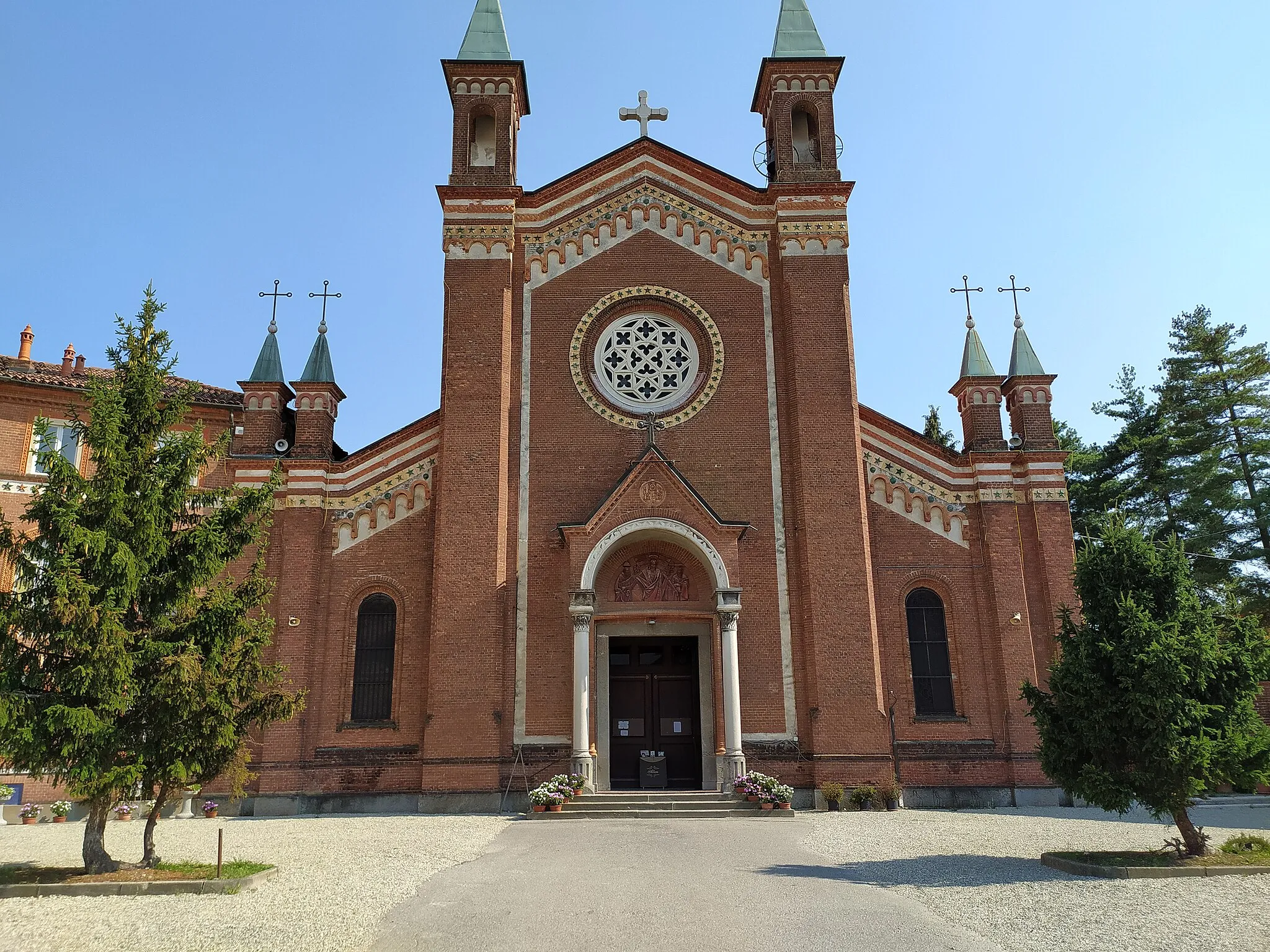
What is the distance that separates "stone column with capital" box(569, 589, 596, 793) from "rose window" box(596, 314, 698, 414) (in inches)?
203

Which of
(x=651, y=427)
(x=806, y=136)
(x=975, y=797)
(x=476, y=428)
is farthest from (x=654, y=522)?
(x=806, y=136)

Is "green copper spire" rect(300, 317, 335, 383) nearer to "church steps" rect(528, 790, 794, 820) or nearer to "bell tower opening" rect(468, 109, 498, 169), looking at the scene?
"bell tower opening" rect(468, 109, 498, 169)

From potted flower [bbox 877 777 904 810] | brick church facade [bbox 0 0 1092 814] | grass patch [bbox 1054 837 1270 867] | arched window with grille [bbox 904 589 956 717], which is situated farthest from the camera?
arched window with grille [bbox 904 589 956 717]

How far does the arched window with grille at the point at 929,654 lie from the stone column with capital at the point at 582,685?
7.67 m

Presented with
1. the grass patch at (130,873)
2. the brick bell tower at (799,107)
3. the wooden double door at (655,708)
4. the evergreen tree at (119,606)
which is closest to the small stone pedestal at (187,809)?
the grass patch at (130,873)

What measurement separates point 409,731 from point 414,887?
10.9 meters

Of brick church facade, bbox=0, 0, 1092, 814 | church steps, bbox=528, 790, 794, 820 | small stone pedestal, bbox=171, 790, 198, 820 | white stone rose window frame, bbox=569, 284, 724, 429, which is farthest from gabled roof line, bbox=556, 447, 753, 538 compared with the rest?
small stone pedestal, bbox=171, 790, 198, 820

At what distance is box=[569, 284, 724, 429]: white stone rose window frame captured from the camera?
23.5m

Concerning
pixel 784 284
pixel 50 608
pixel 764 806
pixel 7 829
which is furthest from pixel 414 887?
pixel 784 284

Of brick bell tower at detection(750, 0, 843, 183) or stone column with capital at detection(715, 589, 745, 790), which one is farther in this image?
brick bell tower at detection(750, 0, 843, 183)

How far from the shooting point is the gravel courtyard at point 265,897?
8.62 meters

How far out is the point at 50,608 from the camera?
11.5 meters

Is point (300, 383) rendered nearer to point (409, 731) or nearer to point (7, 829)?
point (409, 731)

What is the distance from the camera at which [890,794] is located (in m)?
20.4
